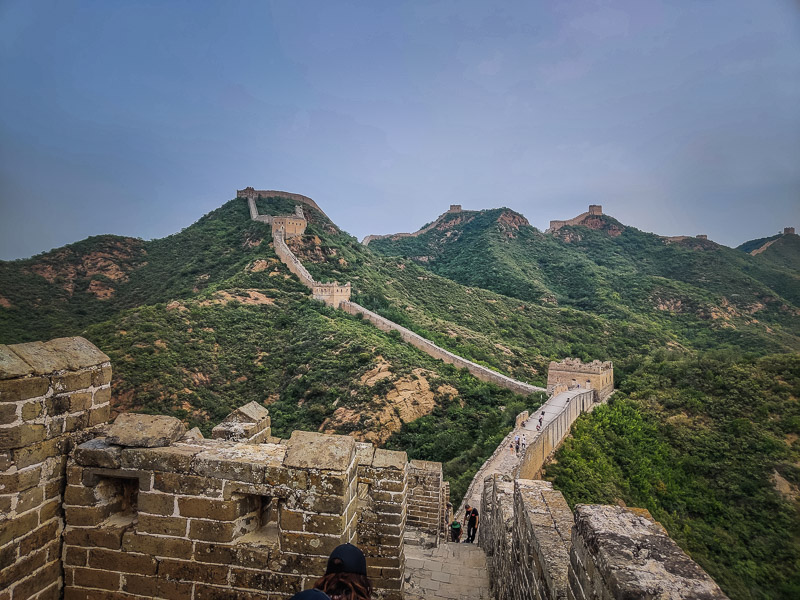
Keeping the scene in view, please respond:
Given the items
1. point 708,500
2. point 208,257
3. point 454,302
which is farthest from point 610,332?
point 208,257

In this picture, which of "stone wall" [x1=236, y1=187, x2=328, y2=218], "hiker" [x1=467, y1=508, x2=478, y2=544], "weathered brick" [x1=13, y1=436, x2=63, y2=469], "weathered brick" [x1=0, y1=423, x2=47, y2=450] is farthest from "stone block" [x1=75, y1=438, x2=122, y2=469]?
"stone wall" [x1=236, y1=187, x2=328, y2=218]

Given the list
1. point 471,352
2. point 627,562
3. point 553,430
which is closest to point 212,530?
point 627,562

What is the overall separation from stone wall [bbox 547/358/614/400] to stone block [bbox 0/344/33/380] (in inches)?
800

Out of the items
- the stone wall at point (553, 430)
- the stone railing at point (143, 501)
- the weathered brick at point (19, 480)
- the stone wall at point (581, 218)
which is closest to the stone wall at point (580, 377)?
the stone wall at point (553, 430)

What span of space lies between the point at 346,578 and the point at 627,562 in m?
1.48

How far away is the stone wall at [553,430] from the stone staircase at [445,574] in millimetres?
3242

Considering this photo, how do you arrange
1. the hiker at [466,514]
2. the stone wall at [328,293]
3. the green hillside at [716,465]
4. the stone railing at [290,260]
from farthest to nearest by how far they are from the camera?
the stone railing at [290,260], the stone wall at [328,293], the green hillside at [716,465], the hiker at [466,514]

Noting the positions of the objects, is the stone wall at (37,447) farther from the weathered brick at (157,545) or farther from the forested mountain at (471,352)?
the forested mountain at (471,352)

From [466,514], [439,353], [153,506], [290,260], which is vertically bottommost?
[466,514]

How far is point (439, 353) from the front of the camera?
26219 mm

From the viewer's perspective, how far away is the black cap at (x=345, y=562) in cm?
233

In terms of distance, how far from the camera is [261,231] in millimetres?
42688

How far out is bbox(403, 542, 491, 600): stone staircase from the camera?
5598mm

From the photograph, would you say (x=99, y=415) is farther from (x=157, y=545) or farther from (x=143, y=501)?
(x=157, y=545)
